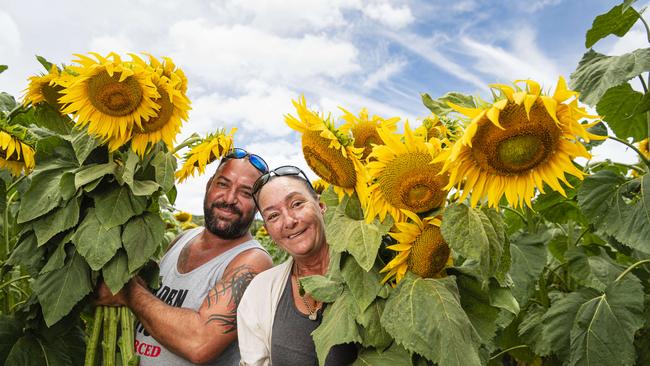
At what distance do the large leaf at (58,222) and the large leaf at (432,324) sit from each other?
4.78 ft

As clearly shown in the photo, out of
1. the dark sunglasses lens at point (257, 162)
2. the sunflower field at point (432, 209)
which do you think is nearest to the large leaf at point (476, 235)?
the sunflower field at point (432, 209)

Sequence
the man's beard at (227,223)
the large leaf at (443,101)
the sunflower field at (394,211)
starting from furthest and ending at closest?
A: the man's beard at (227,223)
the large leaf at (443,101)
the sunflower field at (394,211)

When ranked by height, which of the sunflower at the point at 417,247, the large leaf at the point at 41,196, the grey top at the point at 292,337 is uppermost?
the large leaf at the point at 41,196

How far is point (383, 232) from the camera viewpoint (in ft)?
5.15

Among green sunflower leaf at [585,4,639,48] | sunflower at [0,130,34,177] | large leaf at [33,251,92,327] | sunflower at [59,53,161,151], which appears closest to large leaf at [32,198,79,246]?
large leaf at [33,251,92,327]

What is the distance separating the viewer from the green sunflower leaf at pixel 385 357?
5.26 ft

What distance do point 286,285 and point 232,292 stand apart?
1.97 ft

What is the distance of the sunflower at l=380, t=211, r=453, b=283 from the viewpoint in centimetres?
158

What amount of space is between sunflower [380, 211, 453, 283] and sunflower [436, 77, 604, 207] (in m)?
0.17

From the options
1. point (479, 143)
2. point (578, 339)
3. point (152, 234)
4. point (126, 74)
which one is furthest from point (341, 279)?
point (578, 339)

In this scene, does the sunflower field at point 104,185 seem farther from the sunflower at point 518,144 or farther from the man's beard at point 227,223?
the sunflower at point 518,144

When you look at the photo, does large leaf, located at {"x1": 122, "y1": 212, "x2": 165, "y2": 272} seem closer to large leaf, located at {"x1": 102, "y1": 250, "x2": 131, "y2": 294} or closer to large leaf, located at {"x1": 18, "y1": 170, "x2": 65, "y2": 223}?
large leaf, located at {"x1": 102, "y1": 250, "x2": 131, "y2": 294}

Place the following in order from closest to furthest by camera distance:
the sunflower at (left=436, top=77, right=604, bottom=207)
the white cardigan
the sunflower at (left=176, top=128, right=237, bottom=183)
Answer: the sunflower at (left=436, top=77, right=604, bottom=207), the white cardigan, the sunflower at (left=176, top=128, right=237, bottom=183)

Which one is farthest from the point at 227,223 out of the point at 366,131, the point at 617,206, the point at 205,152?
the point at 617,206
